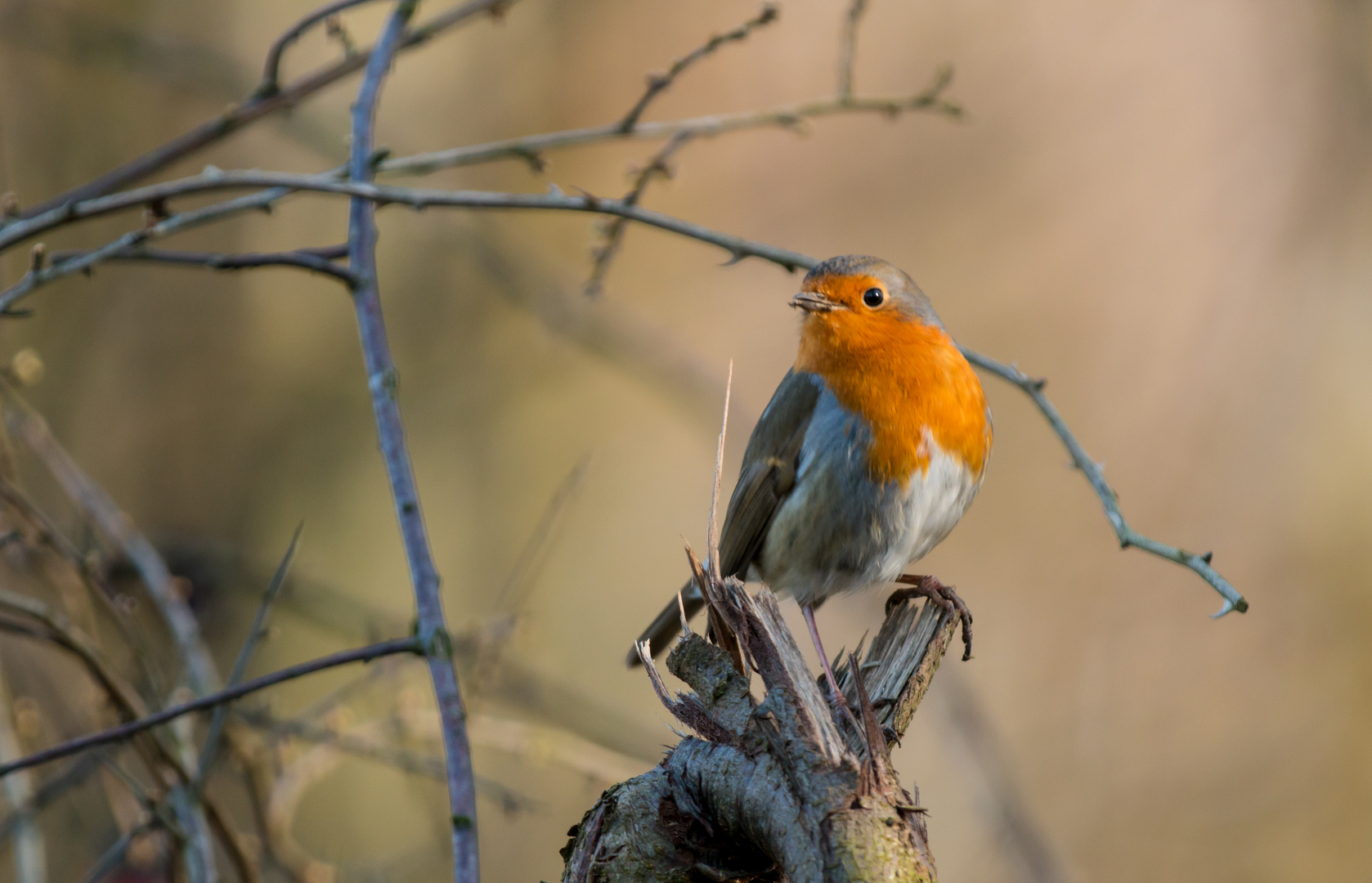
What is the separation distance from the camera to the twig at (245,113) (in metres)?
2.42

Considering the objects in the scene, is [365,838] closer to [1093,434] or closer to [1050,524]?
[1050,524]

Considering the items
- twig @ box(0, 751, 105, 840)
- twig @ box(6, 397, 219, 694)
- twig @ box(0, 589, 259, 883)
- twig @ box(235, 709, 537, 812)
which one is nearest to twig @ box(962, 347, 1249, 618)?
twig @ box(235, 709, 537, 812)

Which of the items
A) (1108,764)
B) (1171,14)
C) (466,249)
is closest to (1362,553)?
(1108,764)

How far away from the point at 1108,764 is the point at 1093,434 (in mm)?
1535

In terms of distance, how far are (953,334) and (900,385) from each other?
2.67 metres

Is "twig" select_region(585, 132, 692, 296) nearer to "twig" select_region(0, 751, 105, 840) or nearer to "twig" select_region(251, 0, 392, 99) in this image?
"twig" select_region(251, 0, 392, 99)

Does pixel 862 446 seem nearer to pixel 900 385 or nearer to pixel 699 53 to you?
pixel 900 385

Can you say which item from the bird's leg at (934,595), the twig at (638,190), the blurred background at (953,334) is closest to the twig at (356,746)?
the bird's leg at (934,595)

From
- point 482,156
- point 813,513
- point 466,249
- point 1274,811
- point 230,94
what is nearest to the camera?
point 482,156

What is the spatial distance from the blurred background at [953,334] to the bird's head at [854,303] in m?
2.33

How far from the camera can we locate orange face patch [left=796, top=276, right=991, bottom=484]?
8.32 ft

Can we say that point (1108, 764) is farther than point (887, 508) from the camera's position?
Yes

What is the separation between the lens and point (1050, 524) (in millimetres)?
5273

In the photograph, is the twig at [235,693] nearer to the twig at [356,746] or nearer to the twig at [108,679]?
the twig at [108,679]
